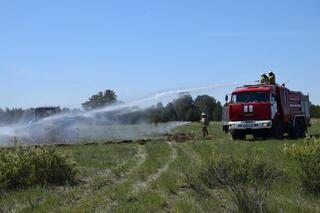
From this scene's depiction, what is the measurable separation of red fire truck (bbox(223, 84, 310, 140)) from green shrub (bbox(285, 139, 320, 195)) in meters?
15.5

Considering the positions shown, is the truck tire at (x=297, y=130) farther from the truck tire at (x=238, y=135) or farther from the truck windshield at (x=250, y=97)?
the truck windshield at (x=250, y=97)

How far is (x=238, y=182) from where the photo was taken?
1029 cm

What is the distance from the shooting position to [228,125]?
28.9 m

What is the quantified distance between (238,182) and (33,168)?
627 cm

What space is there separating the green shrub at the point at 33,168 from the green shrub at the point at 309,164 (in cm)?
594

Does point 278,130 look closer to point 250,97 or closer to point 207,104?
point 250,97

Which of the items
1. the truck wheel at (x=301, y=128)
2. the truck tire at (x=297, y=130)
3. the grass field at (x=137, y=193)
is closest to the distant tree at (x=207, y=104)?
the truck wheel at (x=301, y=128)

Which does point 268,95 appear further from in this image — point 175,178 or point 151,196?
point 151,196

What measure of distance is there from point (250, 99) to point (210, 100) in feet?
170

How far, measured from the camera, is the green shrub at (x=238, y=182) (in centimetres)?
926

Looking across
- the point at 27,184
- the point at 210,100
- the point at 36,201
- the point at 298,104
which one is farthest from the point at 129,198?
the point at 210,100

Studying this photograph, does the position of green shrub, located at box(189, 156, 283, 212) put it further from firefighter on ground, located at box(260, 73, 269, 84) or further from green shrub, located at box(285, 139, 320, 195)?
firefighter on ground, located at box(260, 73, 269, 84)

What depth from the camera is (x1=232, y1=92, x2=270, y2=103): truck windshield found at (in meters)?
27.7

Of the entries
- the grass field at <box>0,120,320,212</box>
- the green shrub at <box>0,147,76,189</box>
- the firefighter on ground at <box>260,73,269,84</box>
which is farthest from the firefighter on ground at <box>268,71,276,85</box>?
the green shrub at <box>0,147,76,189</box>
